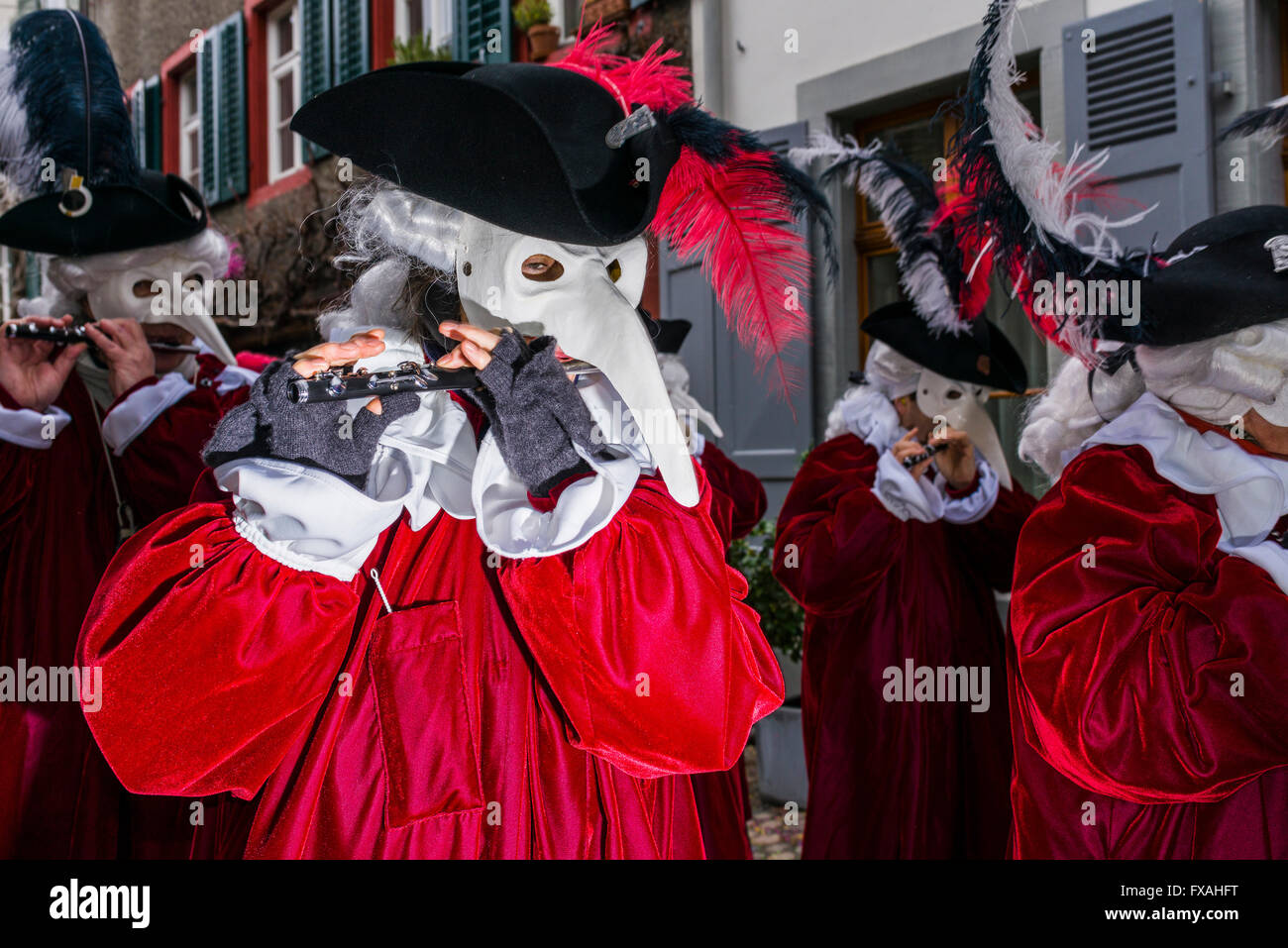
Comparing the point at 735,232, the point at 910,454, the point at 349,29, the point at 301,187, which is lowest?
the point at 910,454

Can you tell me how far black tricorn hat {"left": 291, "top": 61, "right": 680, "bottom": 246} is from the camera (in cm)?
137

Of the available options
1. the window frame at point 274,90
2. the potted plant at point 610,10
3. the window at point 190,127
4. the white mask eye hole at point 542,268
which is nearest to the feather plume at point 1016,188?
the white mask eye hole at point 542,268

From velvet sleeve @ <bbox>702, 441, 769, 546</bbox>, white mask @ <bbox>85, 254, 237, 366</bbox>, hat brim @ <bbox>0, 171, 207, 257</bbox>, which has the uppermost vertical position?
hat brim @ <bbox>0, 171, 207, 257</bbox>

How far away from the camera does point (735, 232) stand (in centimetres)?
172

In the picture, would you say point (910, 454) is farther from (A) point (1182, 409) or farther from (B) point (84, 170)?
(B) point (84, 170)

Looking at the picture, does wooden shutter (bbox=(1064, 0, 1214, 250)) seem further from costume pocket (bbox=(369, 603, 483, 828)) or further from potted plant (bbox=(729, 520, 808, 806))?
costume pocket (bbox=(369, 603, 483, 828))

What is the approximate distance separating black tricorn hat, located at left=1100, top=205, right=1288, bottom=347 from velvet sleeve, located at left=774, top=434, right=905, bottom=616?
51.8 inches

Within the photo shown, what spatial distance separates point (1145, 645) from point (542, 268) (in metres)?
1.11

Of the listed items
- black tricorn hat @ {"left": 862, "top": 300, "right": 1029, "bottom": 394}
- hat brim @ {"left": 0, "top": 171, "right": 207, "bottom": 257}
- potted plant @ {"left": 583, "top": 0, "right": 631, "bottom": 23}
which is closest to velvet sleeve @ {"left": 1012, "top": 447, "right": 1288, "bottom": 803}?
black tricorn hat @ {"left": 862, "top": 300, "right": 1029, "bottom": 394}

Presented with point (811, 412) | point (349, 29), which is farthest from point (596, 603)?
point (349, 29)

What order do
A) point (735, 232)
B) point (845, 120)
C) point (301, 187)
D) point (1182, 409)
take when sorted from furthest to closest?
1. point (301, 187)
2. point (845, 120)
3. point (1182, 409)
4. point (735, 232)

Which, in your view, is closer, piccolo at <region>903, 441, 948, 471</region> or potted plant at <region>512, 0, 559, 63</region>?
piccolo at <region>903, 441, 948, 471</region>

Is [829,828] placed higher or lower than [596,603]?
lower

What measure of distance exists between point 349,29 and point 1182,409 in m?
7.90
